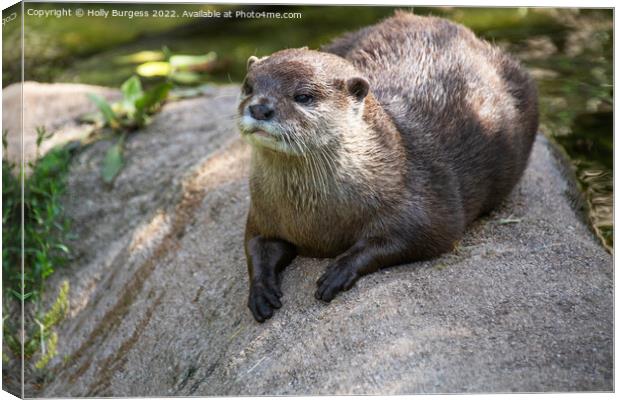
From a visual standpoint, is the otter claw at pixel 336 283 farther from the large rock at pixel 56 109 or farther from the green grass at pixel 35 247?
the large rock at pixel 56 109

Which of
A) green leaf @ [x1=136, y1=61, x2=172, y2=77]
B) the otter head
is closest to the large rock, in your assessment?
green leaf @ [x1=136, y1=61, x2=172, y2=77]

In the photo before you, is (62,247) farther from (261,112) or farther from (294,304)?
(261,112)

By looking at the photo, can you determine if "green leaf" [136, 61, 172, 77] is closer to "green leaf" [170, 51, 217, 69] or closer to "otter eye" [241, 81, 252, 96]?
"green leaf" [170, 51, 217, 69]

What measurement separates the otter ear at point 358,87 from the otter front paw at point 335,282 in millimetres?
674

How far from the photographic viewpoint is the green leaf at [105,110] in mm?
5930

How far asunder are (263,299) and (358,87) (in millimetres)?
925

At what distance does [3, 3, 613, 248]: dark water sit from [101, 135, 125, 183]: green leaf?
63 cm

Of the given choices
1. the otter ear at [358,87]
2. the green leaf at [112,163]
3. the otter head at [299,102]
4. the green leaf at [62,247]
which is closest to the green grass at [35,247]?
the green leaf at [62,247]

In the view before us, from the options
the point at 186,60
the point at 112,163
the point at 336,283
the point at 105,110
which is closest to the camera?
the point at 336,283

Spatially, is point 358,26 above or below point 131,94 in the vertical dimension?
above

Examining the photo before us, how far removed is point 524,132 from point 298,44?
1.38 meters

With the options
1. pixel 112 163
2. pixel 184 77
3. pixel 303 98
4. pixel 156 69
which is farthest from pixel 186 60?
pixel 303 98

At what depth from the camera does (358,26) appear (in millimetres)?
5258

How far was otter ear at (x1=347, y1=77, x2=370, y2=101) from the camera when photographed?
12.5 ft
